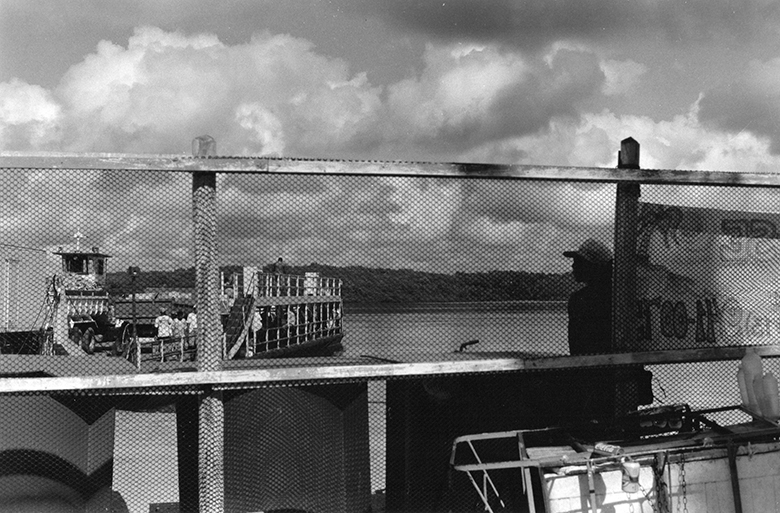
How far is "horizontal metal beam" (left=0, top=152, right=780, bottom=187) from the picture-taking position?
Answer: 3.68m

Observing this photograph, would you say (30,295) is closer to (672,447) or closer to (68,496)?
(68,496)

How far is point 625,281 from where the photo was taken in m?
4.73

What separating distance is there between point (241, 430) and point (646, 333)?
257 centimetres

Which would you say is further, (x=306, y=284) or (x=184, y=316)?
(x=184, y=316)

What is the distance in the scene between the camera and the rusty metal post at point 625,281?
15.2ft

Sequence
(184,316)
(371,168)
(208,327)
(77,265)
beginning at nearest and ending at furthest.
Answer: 1. (208,327)
2. (371,168)
3. (184,316)
4. (77,265)

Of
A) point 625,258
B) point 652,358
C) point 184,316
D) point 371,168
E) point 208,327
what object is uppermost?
point 371,168

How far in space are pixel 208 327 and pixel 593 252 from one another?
8.01 feet

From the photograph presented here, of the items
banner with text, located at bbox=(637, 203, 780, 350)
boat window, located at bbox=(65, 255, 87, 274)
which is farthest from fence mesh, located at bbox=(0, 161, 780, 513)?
boat window, located at bbox=(65, 255, 87, 274)

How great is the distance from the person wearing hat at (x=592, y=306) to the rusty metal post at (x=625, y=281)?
0.11 m

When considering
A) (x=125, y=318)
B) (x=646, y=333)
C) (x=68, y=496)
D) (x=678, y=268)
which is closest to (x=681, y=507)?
(x=646, y=333)

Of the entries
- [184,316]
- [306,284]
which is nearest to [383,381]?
[306,284]

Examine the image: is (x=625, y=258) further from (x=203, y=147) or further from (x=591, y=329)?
(x=203, y=147)

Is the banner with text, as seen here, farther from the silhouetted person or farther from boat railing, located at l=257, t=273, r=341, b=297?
boat railing, located at l=257, t=273, r=341, b=297
